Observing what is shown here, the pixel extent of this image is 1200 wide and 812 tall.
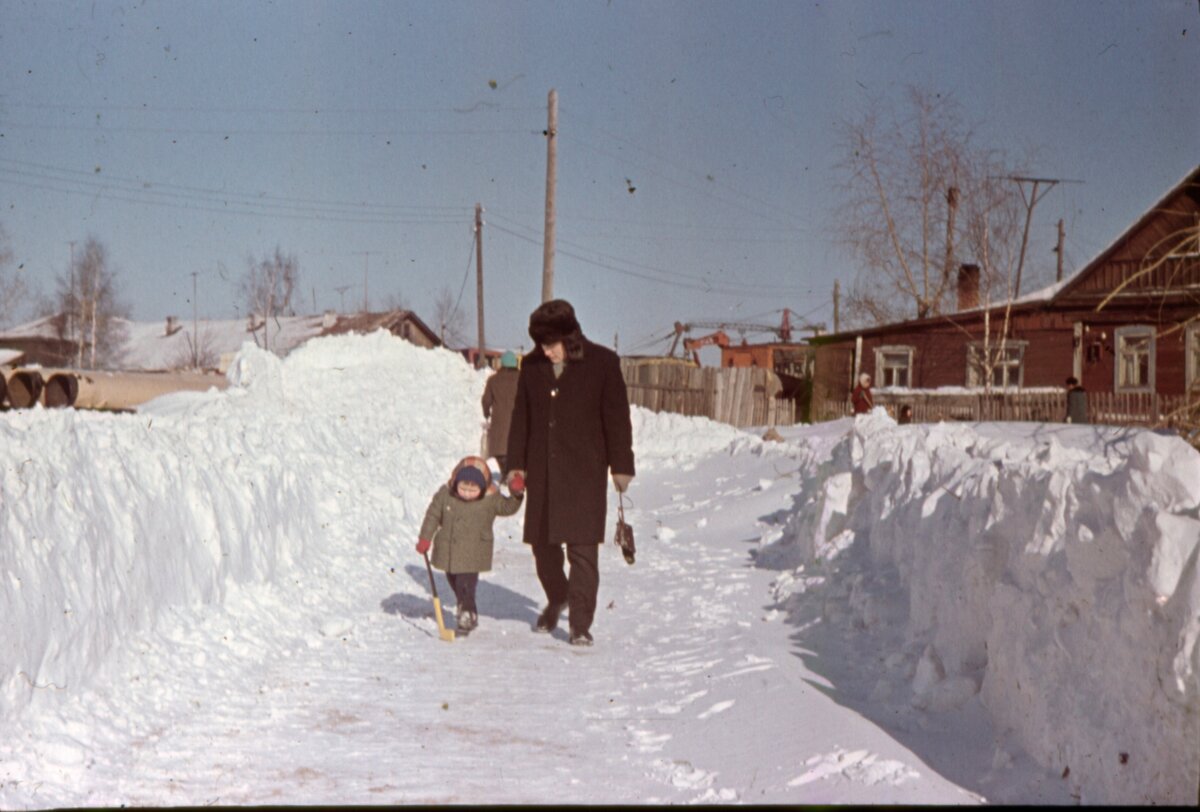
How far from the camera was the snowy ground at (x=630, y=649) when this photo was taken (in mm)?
4227

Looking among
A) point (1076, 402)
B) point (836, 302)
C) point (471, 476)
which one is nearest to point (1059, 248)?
point (836, 302)

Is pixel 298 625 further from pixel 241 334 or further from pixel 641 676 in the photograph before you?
pixel 241 334

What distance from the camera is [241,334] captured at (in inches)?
3310

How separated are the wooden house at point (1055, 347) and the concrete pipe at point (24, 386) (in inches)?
793

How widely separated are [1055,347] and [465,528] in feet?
85.4

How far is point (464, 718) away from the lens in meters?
5.80

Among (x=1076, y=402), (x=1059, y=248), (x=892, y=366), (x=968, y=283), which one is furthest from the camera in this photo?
(x=1059, y=248)

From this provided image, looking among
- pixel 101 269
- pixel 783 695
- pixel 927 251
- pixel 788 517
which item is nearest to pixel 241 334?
pixel 101 269

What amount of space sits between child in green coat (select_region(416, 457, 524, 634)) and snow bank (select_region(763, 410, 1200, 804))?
2.61 m

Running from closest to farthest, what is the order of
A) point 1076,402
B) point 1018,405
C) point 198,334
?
point 1076,402 → point 1018,405 → point 198,334

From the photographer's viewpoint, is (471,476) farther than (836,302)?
No

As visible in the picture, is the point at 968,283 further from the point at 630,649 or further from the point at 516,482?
the point at 630,649

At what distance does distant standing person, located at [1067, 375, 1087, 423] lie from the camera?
2556cm

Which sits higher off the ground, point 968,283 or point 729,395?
point 968,283
